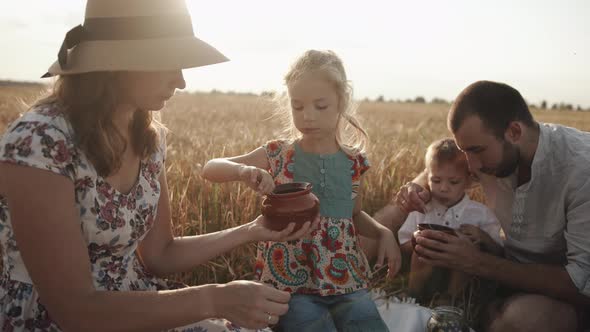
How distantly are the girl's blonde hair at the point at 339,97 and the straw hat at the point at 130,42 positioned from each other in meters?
0.89

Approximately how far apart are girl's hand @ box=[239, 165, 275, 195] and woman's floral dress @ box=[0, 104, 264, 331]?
1.61ft

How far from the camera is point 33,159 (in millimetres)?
1703

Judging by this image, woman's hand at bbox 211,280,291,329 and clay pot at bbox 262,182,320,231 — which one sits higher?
clay pot at bbox 262,182,320,231

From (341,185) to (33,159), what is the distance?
5.42 feet

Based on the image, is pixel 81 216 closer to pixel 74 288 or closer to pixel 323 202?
pixel 74 288

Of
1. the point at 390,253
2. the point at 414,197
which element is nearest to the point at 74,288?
the point at 390,253

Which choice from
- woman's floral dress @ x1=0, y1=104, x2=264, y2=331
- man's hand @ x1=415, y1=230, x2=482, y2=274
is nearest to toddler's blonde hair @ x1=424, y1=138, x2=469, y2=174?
man's hand @ x1=415, y1=230, x2=482, y2=274

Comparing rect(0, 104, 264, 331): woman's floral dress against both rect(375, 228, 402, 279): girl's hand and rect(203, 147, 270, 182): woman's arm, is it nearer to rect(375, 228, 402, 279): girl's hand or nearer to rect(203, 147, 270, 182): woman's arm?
rect(203, 147, 270, 182): woman's arm

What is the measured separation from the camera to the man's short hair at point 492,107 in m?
2.88

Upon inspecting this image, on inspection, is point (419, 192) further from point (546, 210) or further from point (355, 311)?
point (355, 311)

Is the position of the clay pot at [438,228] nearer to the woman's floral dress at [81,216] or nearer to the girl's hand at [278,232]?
the girl's hand at [278,232]

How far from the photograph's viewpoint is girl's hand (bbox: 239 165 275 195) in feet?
8.23

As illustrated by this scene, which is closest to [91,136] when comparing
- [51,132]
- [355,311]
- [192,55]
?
[51,132]

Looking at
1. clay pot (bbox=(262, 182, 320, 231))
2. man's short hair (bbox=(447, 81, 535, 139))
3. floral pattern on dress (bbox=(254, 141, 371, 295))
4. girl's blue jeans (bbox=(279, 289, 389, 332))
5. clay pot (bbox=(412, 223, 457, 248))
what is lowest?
girl's blue jeans (bbox=(279, 289, 389, 332))
